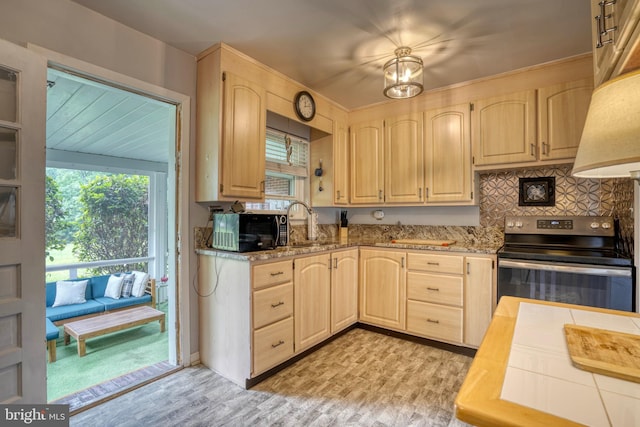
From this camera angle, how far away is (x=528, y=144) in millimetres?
2547

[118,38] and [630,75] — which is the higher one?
[118,38]

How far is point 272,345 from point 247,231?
2.78 feet

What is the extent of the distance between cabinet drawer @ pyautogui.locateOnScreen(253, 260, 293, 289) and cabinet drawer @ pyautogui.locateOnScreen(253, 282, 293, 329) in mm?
42

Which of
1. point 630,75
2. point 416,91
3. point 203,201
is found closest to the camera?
point 630,75

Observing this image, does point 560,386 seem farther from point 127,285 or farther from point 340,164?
point 127,285

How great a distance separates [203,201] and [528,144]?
8.81 feet

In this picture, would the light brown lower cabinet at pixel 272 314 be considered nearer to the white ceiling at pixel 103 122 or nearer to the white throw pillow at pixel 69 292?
the white ceiling at pixel 103 122

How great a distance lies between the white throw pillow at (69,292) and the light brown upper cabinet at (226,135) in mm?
2723

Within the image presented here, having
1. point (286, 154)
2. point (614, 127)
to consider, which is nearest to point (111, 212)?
point (286, 154)

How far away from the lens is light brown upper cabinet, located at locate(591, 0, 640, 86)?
84cm

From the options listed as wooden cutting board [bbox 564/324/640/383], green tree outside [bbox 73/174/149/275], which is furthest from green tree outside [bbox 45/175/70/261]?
wooden cutting board [bbox 564/324/640/383]

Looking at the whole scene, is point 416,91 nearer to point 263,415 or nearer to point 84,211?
point 263,415

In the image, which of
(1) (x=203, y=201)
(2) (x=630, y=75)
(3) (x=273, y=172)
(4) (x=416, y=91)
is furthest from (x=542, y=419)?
(3) (x=273, y=172)

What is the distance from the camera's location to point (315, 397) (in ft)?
6.55
